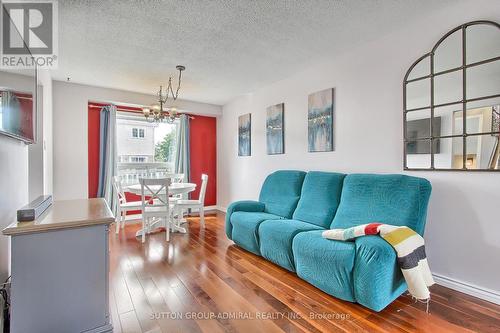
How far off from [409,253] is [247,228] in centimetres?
171

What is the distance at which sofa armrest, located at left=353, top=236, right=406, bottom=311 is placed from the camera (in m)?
1.73

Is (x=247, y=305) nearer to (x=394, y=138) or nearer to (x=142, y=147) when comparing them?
(x=394, y=138)

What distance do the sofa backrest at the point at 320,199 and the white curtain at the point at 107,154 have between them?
138 inches

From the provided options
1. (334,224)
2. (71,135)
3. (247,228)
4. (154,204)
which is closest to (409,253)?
(334,224)

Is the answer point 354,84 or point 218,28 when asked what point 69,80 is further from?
point 354,84

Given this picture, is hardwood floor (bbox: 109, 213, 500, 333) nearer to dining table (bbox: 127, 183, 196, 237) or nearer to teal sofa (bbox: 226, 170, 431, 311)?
teal sofa (bbox: 226, 170, 431, 311)

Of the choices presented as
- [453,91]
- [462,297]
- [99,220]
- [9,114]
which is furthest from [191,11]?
[462,297]

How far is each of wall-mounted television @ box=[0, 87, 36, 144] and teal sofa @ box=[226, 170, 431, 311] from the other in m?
2.27

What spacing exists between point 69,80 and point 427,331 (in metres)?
5.39

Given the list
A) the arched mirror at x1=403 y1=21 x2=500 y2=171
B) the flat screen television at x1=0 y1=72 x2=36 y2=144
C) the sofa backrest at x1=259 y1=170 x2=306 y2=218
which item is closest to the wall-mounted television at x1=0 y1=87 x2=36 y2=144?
the flat screen television at x1=0 y1=72 x2=36 y2=144

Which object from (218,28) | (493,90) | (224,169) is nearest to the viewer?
(493,90)

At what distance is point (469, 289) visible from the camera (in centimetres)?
207

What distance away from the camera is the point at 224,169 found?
5664mm

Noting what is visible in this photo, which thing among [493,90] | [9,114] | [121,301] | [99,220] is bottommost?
[121,301]
